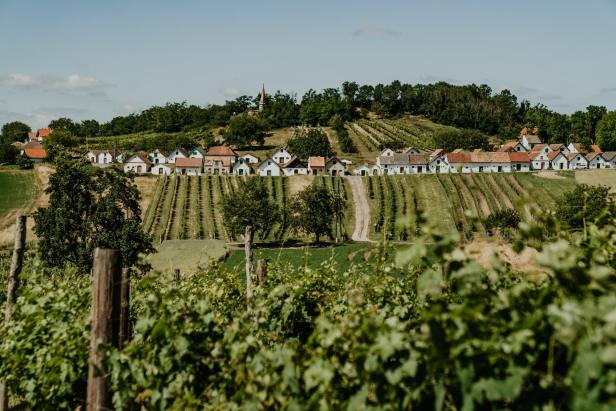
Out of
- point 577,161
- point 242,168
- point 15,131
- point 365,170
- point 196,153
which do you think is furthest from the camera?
point 15,131

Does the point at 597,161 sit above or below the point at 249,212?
above

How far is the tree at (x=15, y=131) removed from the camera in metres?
164

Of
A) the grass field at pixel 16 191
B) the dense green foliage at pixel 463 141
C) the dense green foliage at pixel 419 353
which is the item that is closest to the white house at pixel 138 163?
the grass field at pixel 16 191

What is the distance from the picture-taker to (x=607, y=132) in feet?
444

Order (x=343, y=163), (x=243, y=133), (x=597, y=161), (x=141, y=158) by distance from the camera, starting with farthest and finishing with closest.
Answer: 1. (x=243, y=133)
2. (x=597, y=161)
3. (x=343, y=163)
4. (x=141, y=158)

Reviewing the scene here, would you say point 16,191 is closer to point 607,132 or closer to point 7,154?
point 7,154

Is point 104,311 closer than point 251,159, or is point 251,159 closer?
point 104,311

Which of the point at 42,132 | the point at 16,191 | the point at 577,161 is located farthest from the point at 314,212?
the point at 42,132

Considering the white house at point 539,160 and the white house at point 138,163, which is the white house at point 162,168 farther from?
the white house at point 539,160

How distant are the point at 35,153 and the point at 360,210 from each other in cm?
8510

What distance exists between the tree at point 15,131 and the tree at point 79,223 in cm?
14164

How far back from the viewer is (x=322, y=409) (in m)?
3.73

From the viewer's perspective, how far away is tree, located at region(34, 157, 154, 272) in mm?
36562

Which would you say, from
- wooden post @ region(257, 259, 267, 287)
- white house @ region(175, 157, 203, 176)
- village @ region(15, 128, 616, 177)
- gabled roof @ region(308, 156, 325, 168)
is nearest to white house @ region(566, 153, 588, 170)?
village @ region(15, 128, 616, 177)
